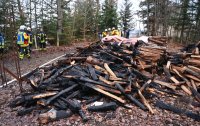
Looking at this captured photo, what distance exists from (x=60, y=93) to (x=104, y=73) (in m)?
2.05

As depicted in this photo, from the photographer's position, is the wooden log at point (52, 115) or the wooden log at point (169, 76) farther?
the wooden log at point (169, 76)

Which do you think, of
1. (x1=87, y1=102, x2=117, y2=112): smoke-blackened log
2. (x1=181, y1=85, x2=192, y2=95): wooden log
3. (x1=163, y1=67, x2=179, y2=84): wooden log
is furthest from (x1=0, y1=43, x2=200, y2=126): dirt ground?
(x1=163, y1=67, x2=179, y2=84): wooden log

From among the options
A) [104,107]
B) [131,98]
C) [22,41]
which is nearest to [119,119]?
[104,107]

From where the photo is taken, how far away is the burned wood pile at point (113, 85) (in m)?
6.07

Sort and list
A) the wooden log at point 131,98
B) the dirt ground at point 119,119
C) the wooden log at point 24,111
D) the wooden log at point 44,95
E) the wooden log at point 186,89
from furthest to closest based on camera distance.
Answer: the wooden log at point 186,89
the wooden log at point 44,95
the wooden log at point 131,98
the wooden log at point 24,111
the dirt ground at point 119,119

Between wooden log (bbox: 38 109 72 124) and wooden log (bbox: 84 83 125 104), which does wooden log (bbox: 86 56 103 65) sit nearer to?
wooden log (bbox: 84 83 125 104)

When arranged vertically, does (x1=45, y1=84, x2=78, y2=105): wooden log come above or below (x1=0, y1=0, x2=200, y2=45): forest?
below

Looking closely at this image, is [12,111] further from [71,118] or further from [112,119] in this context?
[112,119]

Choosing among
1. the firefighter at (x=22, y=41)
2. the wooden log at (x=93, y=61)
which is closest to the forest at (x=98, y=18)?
the firefighter at (x=22, y=41)

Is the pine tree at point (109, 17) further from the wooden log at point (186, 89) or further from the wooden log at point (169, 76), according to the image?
the wooden log at point (186, 89)

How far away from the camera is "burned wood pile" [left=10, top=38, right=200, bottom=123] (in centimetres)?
607

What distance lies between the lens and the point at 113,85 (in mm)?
6887

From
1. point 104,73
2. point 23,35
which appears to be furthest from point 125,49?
point 23,35

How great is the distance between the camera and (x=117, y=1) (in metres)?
48.4
